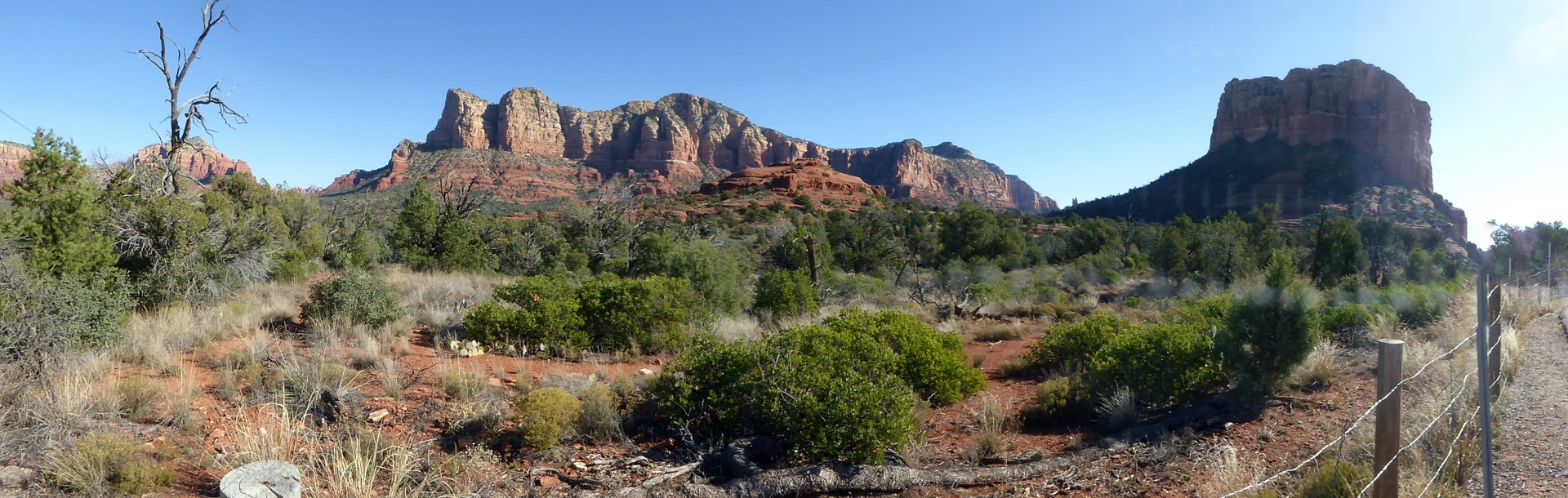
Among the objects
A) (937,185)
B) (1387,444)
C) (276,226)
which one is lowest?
(1387,444)

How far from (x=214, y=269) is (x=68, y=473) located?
7.72 meters

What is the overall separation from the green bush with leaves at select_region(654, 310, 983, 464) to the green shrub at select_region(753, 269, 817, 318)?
6.24 meters

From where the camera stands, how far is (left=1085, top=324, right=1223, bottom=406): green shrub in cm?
714

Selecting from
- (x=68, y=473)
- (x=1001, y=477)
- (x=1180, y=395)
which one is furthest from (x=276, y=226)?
(x=1180, y=395)

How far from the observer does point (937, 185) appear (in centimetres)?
13988

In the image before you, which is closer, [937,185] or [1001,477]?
[1001,477]

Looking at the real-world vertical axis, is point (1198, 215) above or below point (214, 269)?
above

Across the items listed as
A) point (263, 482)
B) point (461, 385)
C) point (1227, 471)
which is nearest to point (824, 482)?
point (1227, 471)

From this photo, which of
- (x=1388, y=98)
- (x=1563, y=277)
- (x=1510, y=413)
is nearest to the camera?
(x=1510, y=413)

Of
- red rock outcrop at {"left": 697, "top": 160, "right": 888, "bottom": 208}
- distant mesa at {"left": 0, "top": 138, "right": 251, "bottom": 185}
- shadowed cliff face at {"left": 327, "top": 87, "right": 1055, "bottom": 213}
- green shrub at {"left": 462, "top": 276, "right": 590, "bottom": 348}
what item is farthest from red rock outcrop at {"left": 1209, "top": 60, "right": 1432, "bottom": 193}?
distant mesa at {"left": 0, "top": 138, "right": 251, "bottom": 185}

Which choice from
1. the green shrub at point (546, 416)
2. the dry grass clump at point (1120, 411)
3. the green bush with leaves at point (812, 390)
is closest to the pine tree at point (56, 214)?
the green shrub at point (546, 416)

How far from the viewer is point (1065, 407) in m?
7.36

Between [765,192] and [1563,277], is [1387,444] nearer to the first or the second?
[1563,277]

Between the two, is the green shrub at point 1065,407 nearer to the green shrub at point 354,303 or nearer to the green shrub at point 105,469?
the green shrub at point 105,469
